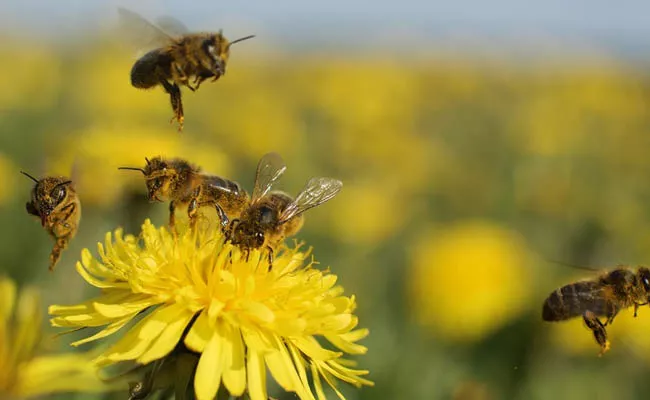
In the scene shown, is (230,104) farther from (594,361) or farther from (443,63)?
(443,63)

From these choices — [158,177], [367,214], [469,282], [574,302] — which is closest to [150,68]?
[158,177]

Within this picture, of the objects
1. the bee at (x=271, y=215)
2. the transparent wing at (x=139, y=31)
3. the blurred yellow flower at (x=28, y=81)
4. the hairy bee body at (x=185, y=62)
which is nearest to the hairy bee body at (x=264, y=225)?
the bee at (x=271, y=215)

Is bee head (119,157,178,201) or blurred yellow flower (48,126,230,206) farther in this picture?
blurred yellow flower (48,126,230,206)

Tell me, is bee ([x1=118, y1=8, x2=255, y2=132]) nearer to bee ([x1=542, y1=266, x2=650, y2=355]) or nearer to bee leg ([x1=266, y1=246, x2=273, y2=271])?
bee leg ([x1=266, y1=246, x2=273, y2=271])

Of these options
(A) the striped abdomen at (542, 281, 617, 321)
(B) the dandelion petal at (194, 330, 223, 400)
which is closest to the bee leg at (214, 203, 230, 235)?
(B) the dandelion petal at (194, 330, 223, 400)

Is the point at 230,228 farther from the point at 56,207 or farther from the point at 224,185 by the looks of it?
the point at 56,207

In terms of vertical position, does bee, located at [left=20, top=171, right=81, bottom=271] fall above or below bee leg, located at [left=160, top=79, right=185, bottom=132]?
below

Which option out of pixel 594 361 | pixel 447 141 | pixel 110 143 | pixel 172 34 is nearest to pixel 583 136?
pixel 447 141
